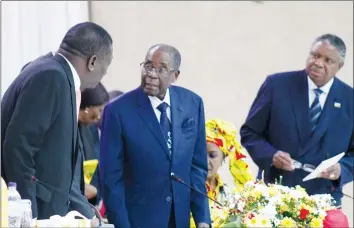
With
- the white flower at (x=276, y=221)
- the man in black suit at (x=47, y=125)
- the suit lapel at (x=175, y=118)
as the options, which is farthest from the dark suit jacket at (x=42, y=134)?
the white flower at (x=276, y=221)

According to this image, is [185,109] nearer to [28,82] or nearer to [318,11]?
[28,82]

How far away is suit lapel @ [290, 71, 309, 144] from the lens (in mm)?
6508

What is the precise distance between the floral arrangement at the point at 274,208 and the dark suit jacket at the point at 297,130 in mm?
1869

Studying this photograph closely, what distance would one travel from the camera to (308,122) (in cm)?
652

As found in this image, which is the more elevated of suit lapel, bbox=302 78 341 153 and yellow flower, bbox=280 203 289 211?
yellow flower, bbox=280 203 289 211


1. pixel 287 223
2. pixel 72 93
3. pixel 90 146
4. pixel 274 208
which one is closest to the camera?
pixel 287 223

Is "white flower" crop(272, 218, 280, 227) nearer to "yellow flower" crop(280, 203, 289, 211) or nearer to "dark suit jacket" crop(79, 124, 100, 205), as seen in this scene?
"yellow flower" crop(280, 203, 289, 211)

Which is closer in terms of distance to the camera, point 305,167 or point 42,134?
point 42,134

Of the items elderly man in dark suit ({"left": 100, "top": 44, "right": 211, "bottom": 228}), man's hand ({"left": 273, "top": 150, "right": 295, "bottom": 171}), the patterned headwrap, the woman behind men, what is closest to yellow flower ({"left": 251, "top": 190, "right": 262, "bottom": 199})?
elderly man in dark suit ({"left": 100, "top": 44, "right": 211, "bottom": 228})

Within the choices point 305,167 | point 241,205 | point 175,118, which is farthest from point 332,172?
point 241,205

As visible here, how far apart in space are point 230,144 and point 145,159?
903mm

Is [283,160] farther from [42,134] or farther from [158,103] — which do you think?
[42,134]

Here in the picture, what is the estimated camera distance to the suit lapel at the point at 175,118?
17.9 feet

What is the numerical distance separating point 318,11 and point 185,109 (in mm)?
3765
